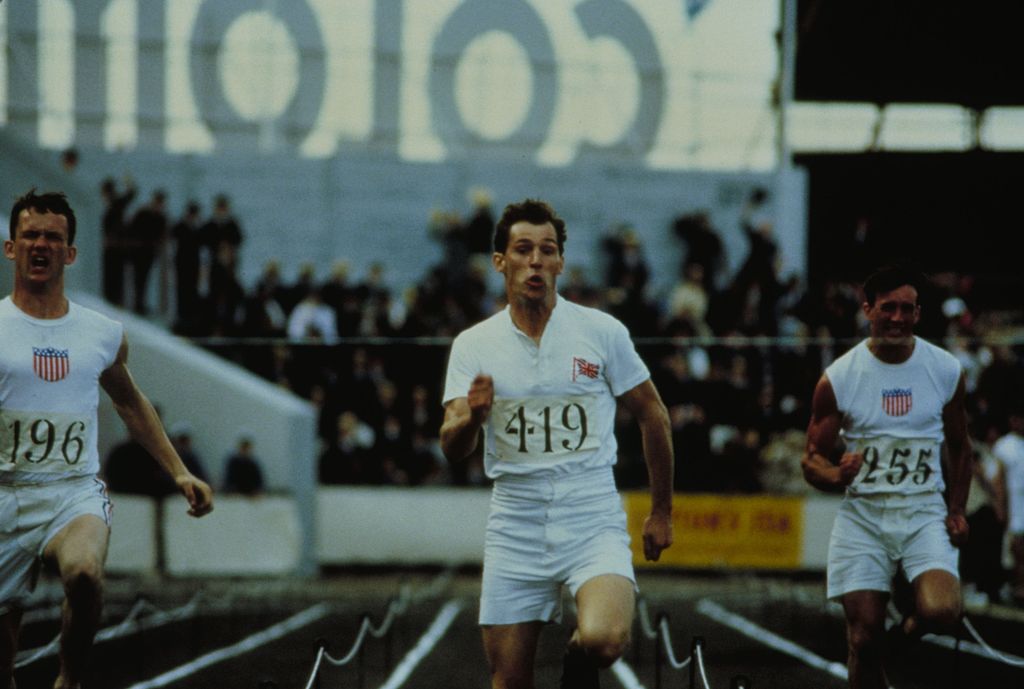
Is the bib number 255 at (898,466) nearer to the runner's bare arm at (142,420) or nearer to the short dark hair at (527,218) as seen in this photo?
the short dark hair at (527,218)

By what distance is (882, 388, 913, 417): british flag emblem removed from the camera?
7973mm

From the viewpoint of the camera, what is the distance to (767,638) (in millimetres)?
13938

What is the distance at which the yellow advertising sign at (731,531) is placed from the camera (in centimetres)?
1802

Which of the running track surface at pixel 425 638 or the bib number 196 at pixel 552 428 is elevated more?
the bib number 196 at pixel 552 428

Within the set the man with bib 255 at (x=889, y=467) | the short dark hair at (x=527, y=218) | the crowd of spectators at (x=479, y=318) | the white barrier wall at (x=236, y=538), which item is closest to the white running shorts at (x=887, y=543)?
the man with bib 255 at (x=889, y=467)

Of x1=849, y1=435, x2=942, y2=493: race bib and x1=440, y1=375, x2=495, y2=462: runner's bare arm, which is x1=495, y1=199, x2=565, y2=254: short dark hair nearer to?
x1=440, y1=375, x2=495, y2=462: runner's bare arm

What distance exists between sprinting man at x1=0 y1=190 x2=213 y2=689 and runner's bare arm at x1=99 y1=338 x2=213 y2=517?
0.03m

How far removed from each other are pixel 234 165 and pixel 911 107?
409 inches

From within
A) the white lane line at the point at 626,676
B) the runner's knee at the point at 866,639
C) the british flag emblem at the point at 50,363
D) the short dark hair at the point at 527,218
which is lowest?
the white lane line at the point at 626,676

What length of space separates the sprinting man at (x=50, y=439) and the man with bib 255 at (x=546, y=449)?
1478 mm

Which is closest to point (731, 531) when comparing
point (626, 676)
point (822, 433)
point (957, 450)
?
point (626, 676)

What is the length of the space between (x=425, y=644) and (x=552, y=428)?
7.27m

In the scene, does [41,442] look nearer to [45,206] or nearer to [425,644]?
[45,206]

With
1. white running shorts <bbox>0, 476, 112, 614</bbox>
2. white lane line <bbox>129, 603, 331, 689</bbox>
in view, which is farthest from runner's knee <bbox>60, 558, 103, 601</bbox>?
white lane line <bbox>129, 603, 331, 689</bbox>
